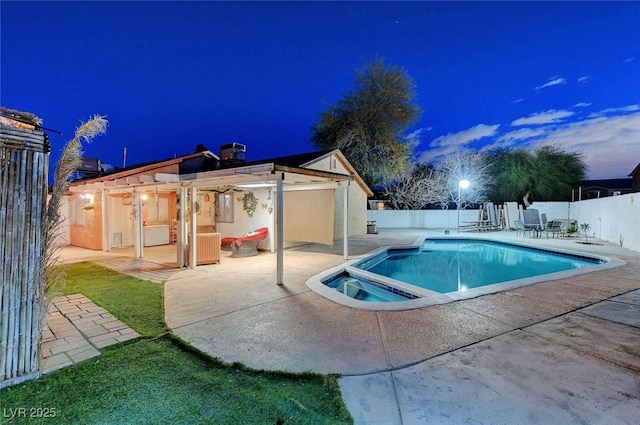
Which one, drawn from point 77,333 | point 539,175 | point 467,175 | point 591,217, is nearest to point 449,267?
point 77,333

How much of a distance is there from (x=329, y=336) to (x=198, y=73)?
126 ft

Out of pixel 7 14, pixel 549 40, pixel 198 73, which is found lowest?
pixel 7 14

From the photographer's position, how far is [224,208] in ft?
43.0

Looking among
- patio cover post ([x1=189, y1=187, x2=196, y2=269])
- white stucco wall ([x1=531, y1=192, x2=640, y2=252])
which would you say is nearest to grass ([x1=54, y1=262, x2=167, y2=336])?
patio cover post ([x1=189, y1=187, x2=196, y2=269])

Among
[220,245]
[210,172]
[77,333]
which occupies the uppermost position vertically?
[210,172]

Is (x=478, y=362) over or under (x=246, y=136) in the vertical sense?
under

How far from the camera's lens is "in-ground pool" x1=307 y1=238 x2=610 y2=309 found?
20.2 ft

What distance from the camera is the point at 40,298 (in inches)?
116

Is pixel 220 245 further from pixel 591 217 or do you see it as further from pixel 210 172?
pixel 591 217

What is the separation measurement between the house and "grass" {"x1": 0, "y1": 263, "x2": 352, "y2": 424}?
18.0 feet

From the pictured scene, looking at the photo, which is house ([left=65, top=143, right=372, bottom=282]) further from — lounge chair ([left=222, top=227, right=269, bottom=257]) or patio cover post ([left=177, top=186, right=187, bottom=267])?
lounge chair ([left=222, top=227, right=269, bottom=257])

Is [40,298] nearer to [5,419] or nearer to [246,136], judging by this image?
[5,419]

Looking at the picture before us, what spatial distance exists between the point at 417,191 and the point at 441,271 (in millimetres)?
15047

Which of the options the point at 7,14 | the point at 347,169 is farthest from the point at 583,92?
the point at 7,14
